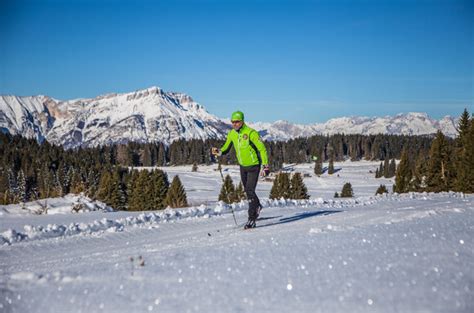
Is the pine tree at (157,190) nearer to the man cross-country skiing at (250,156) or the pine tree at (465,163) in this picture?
the pine tree at (465,163)

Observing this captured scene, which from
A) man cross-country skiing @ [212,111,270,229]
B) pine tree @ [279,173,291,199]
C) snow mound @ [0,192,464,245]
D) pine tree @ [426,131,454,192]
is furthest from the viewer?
pine tree @ [279,173,291,199]

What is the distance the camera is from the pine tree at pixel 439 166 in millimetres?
44438

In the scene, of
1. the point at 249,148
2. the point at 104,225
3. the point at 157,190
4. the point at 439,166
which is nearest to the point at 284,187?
the point at 157,190

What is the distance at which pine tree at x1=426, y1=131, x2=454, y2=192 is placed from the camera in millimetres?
44438

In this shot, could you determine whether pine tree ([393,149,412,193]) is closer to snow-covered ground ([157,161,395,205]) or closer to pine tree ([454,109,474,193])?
pine tree ([454,109,474,193])

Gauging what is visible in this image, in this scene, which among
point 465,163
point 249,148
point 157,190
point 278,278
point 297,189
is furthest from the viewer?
point 297,189

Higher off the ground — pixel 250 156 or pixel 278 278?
pixel 250 156

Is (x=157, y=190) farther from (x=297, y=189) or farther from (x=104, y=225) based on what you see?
(x=104, y=225)

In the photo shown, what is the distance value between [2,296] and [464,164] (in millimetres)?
42169

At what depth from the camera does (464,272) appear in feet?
14.6

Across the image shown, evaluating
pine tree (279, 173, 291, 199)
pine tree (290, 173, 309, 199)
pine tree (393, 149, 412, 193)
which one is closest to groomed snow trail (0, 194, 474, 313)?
pine tree (393, 149, 412, 193)

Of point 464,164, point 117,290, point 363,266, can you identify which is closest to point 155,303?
point 117,290

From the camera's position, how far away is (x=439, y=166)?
147 feet

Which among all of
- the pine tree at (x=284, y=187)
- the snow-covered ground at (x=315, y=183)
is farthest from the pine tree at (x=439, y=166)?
the snow-covered ground at (x=315, y=183)
